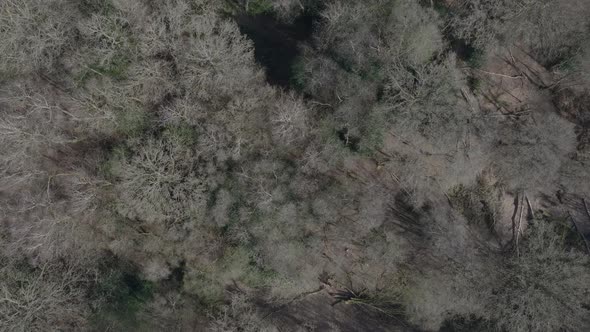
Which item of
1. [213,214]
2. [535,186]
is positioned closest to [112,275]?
[213,214]

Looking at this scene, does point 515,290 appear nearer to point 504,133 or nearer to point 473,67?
point 504,133

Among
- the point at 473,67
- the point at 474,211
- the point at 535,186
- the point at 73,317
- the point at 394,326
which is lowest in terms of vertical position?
the point at 73,317

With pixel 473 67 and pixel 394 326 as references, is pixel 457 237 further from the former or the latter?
pixel 473 67

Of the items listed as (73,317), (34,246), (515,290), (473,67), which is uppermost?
(473,67)

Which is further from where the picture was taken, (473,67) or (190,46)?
(473,67)

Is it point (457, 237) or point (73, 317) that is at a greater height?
point (457, 237)

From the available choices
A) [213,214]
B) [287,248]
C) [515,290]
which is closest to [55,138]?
[213,214]
